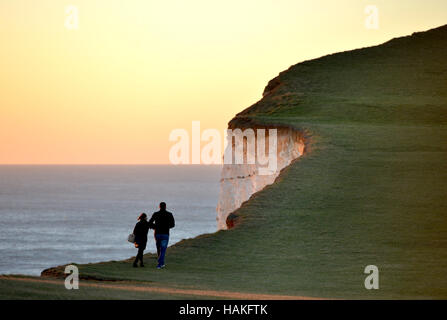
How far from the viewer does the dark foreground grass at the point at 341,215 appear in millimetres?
23125

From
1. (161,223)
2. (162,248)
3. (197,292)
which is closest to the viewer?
(197,292)

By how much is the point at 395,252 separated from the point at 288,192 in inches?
279

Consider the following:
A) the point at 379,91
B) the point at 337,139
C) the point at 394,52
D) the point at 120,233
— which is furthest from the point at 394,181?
the point at 120,233

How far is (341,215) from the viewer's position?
99.0 ft

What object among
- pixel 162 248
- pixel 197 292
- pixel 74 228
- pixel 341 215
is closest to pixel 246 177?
pixel 341 215

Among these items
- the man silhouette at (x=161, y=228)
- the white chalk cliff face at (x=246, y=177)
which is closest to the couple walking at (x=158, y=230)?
the man silhouette at (x=161, y=228)

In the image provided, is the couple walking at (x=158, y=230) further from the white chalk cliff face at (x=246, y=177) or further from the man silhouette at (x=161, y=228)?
the white chalk cliff face at (x=246, y=177)

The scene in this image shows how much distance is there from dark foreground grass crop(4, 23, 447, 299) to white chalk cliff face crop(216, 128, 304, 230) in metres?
1.00

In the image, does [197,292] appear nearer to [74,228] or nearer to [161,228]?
[161,228]

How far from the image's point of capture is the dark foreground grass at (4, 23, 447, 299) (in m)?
23.1

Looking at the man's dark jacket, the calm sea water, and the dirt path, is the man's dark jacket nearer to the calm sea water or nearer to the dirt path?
the dirt path

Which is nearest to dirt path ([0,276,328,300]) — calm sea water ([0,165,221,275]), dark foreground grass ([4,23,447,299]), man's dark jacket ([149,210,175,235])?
dark foreground grass ([4,23,447,299])

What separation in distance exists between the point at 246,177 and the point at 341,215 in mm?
18173
